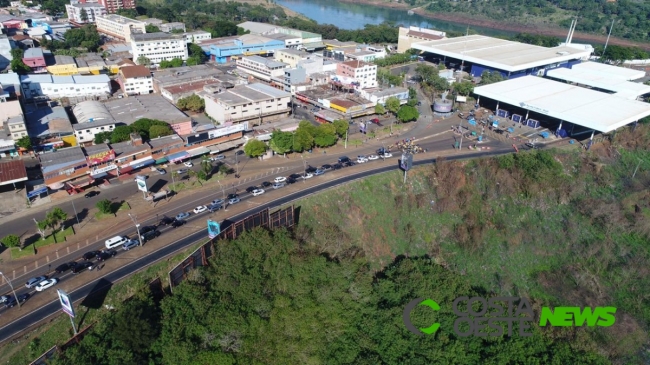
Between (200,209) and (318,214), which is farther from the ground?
(200,209)

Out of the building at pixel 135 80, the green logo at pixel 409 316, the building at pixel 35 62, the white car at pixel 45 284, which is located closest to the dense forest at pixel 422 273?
the green logo at pixel 409 316

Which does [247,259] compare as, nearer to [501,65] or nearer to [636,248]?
[636,248]

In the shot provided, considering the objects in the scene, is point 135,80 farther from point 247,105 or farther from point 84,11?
point 84,11

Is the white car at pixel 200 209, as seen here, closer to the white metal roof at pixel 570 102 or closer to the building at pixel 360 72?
the building at pixel 360 72

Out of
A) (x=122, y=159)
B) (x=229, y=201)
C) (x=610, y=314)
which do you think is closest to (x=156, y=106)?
(x=122, y=159)

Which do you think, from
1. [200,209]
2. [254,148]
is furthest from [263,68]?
[200,209]
